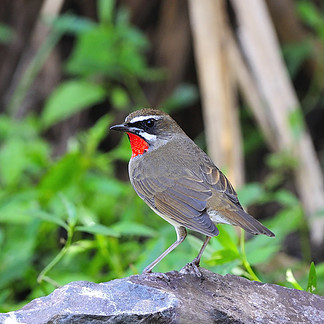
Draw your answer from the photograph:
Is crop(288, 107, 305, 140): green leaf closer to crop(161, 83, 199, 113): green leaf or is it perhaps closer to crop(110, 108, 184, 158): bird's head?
crop(161, 83, 199, 113): green leaf

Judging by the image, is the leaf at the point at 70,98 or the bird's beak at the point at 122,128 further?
the leaf at the point at 70,98

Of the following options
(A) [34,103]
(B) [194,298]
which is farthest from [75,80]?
(B) [194,298]

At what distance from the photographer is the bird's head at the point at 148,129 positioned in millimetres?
4645

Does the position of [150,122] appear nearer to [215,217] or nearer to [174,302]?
[215,217]

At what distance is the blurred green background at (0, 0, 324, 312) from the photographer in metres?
6.15

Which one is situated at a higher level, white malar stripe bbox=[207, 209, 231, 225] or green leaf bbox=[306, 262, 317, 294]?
white malar stripe bbox=[207, 209, 231, 225]

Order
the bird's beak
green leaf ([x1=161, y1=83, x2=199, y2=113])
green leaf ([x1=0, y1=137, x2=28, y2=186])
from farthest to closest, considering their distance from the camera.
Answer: green leaf ([x1=161, y1=83, x2=199, y2=113]), green leaf ([x1=0, y1=137, x2=28, y2=186]), the bird's beak

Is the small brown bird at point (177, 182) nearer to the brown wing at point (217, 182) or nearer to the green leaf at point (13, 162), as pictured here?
the brown wing at point (217, 182)

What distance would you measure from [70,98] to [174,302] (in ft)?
17.8

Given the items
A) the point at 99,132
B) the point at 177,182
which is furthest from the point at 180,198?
the point at 99,132

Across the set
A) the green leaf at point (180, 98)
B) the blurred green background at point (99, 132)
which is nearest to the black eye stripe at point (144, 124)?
the blurred green background at point (99, 132)

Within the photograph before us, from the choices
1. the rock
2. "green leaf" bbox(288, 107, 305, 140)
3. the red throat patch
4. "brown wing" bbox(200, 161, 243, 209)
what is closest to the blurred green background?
"green leaf" bbox(288, 107, 305, 140)

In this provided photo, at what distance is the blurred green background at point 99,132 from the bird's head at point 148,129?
67cm

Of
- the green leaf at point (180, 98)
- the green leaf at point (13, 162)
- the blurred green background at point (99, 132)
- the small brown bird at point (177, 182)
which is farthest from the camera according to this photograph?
the green leaf at point (180, 98)
